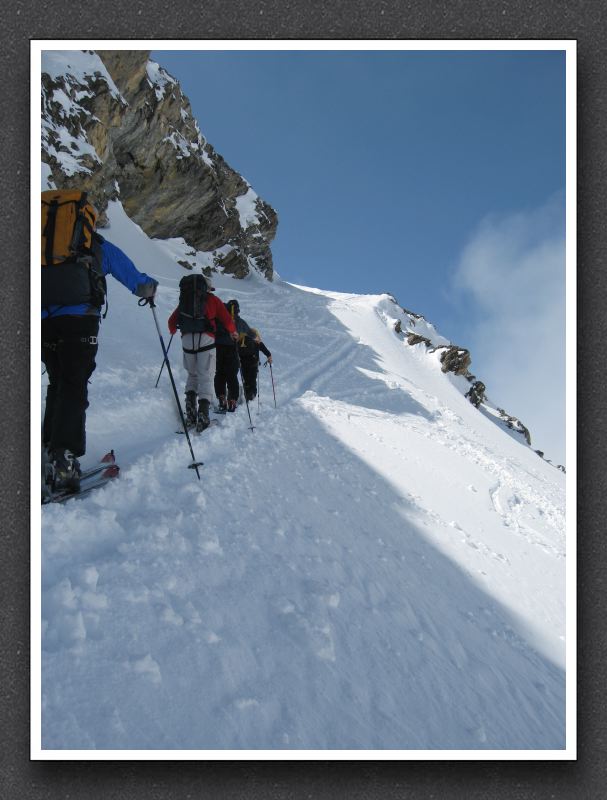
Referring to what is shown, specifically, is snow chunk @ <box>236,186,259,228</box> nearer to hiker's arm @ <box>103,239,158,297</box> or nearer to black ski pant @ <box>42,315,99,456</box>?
hiker's arm @ <box>103,239,158,297</box>

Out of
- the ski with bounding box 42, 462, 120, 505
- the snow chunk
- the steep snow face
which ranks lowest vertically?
the steep snow face

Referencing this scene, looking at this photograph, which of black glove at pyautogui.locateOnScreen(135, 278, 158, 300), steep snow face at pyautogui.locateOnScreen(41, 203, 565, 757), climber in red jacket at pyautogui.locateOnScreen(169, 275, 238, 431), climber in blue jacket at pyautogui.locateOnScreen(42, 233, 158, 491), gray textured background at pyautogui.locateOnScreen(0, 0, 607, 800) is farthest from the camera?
climber in red jacket at pyautogui.locateOnScreen(169, 275, 238, 431)

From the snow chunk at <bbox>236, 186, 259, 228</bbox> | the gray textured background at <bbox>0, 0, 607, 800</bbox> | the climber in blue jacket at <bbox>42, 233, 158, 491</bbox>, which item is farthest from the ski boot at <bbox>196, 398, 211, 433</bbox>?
the snow chunk at <bbox>236, 186, 259, 228</bbox>

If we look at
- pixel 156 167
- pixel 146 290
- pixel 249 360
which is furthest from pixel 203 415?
pixel 156 167

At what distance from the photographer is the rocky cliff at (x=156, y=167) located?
17.3 m

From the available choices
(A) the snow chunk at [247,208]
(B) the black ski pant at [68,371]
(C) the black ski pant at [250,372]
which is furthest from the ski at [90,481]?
(A) the snow chunk at [247,208]

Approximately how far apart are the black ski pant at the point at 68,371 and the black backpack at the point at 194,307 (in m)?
2.17

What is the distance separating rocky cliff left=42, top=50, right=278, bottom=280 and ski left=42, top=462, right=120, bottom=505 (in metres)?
13.6

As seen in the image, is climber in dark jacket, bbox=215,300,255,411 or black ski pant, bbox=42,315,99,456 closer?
black ski pant, bbox=42,315,99,456

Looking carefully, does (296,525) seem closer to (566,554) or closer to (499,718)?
(499,718)

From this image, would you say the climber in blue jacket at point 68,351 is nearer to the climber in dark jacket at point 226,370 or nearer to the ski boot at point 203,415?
the ski boot at point 203,415

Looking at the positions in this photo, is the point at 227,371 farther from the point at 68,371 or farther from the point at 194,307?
the point at 68,371

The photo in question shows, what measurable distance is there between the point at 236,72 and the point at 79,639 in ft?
12.0

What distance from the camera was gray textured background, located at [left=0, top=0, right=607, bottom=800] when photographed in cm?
237
